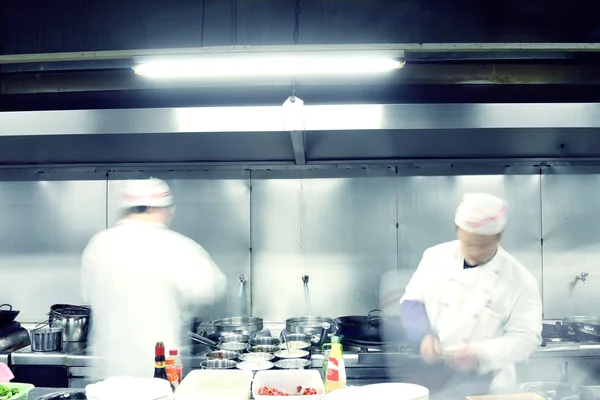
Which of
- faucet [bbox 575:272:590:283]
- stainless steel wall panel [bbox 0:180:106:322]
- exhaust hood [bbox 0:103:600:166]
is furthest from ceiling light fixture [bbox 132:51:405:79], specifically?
faucet [bbox 575:272:590:283]

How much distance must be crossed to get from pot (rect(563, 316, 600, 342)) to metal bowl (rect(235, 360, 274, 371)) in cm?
198

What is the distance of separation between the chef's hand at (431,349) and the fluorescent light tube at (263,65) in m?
1.26

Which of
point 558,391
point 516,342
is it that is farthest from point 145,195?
point 558,391

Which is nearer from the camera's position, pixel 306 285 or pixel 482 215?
pixel 482 215

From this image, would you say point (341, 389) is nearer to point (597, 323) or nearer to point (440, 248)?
point (440, 248)

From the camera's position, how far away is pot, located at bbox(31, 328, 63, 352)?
119 inches

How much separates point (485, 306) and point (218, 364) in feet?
4.39

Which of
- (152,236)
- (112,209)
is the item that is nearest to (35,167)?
(112,209)

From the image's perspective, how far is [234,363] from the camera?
8.04ft

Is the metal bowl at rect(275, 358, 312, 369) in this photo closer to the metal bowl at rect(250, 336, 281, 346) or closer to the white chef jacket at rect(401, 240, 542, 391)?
the metal bowl at rect(250, 336, 281, 346)

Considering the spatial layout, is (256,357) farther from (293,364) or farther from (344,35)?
(344,35)

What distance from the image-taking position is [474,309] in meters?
2.55

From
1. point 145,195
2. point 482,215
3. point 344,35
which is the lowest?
point 482,215

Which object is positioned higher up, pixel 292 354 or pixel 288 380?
pixel 288 380
